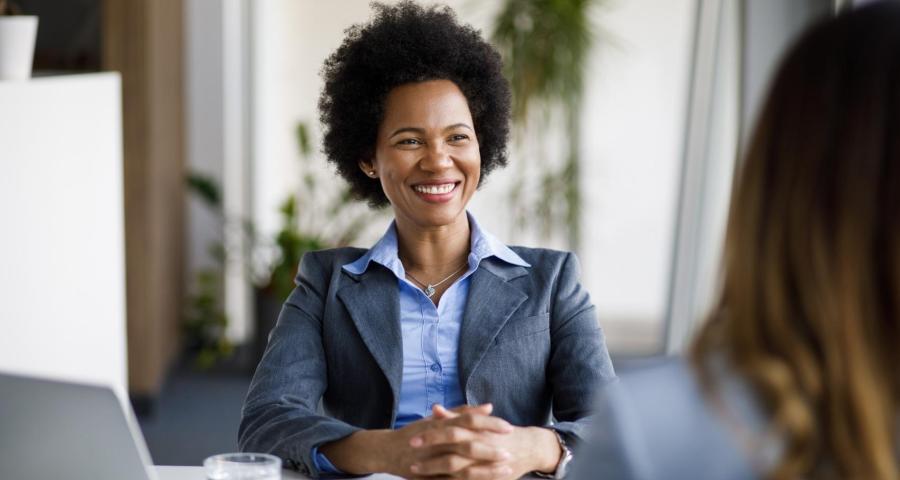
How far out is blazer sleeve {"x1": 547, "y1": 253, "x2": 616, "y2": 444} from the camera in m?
2.17

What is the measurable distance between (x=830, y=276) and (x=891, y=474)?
16 centimetres

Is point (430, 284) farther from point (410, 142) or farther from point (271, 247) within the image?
point (271, 247)

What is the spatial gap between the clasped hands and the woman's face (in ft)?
1.78

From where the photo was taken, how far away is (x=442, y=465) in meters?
1.85

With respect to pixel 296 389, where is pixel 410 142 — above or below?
above

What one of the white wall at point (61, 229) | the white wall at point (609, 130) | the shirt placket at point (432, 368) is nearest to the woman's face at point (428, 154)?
the shirt placket at point (432, 368)

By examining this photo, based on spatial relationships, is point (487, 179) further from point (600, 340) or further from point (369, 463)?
point (369, 463)

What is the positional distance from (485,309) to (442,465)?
0.47 meters

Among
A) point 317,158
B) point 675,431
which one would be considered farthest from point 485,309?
point 317,158

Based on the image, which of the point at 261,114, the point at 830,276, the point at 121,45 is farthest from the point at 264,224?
the point at 830,276

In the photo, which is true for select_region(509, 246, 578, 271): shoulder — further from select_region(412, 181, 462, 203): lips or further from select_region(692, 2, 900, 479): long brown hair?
select_region(692, 2, 900, 479): long brown hair

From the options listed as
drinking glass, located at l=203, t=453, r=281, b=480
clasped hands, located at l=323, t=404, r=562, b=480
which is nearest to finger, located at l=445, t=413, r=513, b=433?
clasped hands, located at l=323, t=404, r=562, b=480

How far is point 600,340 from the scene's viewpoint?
226cm

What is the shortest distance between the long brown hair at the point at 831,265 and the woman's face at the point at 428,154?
1.38m
